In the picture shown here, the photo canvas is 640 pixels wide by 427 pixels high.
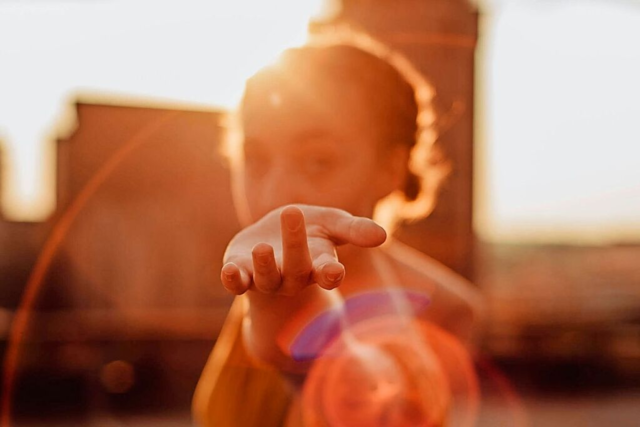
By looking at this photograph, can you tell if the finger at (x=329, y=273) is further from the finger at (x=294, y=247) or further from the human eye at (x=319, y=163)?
the human eye at (x=319, y=163)

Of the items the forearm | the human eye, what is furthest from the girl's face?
the forearm

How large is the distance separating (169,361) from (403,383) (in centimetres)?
499

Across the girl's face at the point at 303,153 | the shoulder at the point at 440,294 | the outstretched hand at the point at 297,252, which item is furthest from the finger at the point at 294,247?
the shoulder at the point at 440,294

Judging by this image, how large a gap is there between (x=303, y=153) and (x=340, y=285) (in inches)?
6.1

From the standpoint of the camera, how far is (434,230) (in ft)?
25.4

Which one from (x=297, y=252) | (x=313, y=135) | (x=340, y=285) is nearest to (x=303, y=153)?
(x=313, y=135)

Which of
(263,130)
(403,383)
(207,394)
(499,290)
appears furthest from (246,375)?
(499,290)

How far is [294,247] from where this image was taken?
380mm

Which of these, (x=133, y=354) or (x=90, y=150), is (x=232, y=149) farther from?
(x=90, y=150)

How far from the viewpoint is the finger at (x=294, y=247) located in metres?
0.38

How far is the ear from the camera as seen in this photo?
2.46 ft

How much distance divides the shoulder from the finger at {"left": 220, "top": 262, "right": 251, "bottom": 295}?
49 centimetres

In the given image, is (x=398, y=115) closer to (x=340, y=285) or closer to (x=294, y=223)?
(x=340, y=285)

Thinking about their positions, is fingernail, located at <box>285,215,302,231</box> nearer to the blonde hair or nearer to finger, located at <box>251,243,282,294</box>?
finger, located at <box>251,243,282,294</box>
